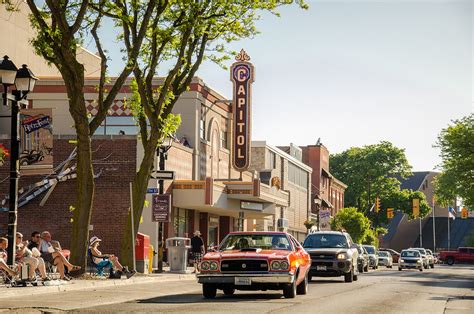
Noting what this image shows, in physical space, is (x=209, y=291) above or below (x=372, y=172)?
below

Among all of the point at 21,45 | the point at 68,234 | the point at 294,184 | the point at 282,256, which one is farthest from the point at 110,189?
the point at 294,184

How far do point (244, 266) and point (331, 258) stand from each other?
11864 mm

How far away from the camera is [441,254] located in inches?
3964

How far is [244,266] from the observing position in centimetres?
1983

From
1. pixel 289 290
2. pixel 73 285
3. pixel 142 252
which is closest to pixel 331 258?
pixel 142 252

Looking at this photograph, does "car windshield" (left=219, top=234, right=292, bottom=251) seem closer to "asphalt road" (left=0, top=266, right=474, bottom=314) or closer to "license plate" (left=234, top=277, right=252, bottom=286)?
"asphalt road" (left=0, top=266, right=474, bottom=314)

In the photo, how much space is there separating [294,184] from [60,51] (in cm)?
5379

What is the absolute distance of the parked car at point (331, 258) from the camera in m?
31.1

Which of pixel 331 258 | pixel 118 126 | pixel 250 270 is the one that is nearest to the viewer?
pixel 250 270

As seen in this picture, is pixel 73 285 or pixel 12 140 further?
pixel 73 285

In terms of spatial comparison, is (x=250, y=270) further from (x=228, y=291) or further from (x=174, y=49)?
(x=174, y=49)

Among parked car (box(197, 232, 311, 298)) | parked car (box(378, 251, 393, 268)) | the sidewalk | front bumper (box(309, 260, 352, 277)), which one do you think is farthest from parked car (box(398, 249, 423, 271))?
parked car (box(197, 232, 311, 298))

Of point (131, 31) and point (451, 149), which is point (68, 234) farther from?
point (451, 149)

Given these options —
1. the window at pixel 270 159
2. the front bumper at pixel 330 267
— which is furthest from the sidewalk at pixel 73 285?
the window at pixel 270 159
